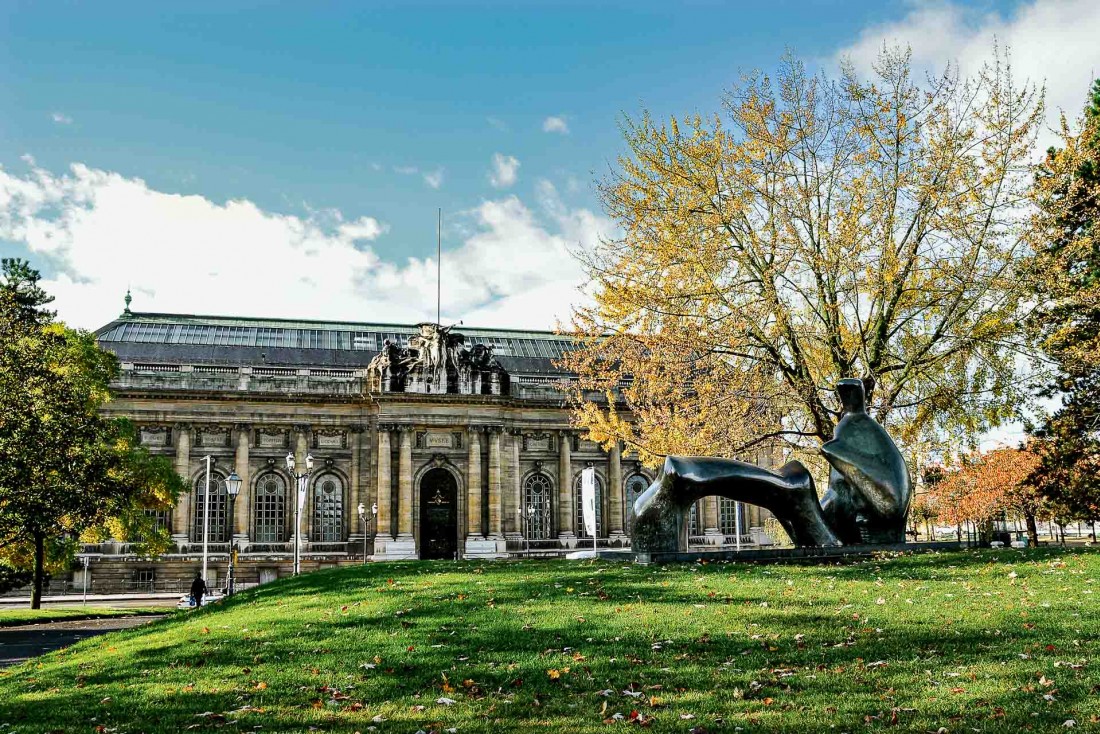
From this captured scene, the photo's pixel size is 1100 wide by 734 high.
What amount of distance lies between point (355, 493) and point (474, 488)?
7584 mm

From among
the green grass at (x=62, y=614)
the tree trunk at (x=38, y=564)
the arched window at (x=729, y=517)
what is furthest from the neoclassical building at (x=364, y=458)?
the green grass at (x=62, y=614)

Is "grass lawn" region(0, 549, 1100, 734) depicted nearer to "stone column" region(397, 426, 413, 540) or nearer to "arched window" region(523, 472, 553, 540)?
"stone column" region(397, 426, 413, 540)

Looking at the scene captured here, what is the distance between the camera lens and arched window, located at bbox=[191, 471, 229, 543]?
189 ft

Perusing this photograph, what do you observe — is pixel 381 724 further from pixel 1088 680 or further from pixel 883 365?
pixel 883 365

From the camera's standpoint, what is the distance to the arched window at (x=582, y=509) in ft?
205

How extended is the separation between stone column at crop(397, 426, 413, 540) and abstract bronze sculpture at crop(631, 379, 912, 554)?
3841cm

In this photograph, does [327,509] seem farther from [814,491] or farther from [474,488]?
[814,491]

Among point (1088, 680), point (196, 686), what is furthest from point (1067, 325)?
point (196, 686)

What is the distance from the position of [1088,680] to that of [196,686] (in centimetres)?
982

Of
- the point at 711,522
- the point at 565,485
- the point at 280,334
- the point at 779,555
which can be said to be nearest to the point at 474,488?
the point at 565,485

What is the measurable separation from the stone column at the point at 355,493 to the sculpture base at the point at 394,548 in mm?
1403

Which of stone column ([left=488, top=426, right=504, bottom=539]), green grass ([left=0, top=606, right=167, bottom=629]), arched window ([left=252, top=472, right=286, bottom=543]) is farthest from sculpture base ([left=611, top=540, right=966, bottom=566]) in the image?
arched window ([left=252, top=472, right=286, bottom=543])

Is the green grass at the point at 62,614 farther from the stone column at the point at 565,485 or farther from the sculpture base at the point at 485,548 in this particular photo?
the stone column at the point at 565,485

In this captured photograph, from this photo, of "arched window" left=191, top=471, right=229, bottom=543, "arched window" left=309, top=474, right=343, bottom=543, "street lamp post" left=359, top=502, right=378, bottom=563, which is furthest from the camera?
"arched window" left=309, top=474, right=343, bottom=543
